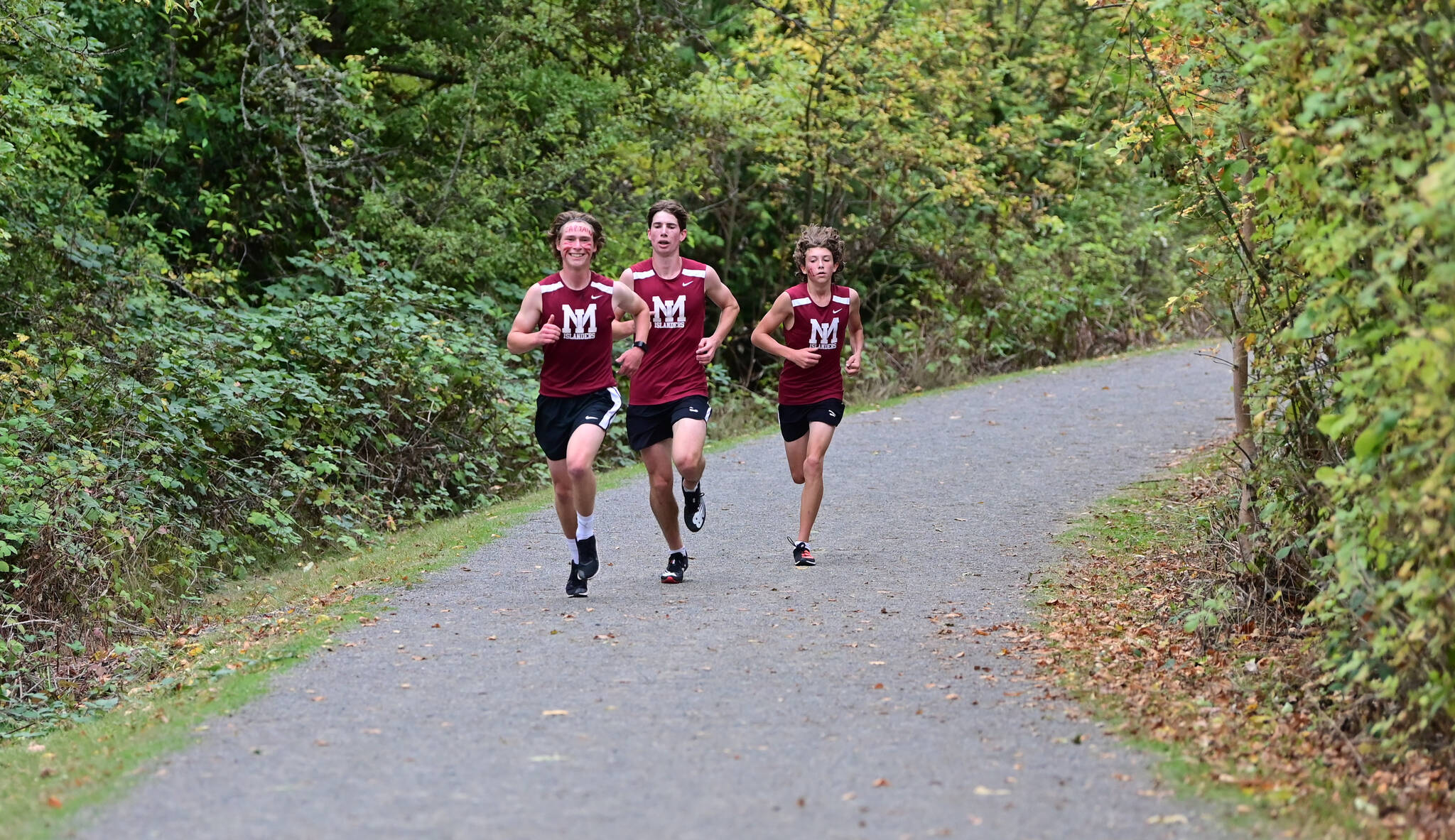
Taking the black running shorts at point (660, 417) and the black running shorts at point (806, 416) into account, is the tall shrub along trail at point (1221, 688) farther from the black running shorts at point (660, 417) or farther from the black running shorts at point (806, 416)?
the black running shorts at point (660, 417)

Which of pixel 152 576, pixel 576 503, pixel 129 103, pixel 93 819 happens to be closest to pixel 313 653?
pixel 576 503

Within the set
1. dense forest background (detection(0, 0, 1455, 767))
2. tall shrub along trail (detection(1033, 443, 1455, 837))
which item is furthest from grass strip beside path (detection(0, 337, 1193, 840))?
tall shrub along trail (detection(1033, 443, 1455, 837))

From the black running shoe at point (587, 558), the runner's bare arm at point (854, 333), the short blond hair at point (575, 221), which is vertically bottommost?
the black running shoe at point (587, 558)

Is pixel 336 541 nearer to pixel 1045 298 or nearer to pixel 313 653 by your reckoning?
pixel 313 653

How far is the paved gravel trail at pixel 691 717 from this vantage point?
16.7ft

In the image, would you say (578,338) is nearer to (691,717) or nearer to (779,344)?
(779,344)

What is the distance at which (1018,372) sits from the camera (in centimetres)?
2292

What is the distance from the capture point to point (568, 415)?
28.2 feet

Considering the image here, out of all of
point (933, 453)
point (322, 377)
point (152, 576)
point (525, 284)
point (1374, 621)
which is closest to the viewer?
point (1374, 621)

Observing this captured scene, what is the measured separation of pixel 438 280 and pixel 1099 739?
12.8m

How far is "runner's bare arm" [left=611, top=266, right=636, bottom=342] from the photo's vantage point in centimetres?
874

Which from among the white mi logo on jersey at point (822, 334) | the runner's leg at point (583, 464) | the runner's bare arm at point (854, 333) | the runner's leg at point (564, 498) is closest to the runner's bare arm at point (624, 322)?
the runner's leg at point (583, 464)

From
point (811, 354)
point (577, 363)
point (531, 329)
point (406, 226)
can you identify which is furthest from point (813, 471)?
point (406, 226)

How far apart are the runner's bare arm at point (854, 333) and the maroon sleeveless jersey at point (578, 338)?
5.74 feet
